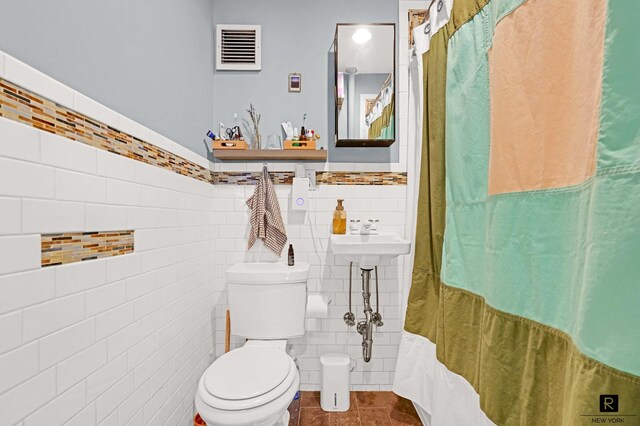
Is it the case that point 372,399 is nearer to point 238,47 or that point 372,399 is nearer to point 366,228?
point 366,228

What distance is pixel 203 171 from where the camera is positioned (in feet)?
6.00

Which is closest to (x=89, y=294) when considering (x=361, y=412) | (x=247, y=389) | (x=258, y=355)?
(x=247, y=389)

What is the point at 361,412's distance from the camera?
1.81 m

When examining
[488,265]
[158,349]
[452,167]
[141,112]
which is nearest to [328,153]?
[452,167]

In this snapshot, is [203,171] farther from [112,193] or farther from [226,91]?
[112,193]

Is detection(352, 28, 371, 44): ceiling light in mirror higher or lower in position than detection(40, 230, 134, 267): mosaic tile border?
higher

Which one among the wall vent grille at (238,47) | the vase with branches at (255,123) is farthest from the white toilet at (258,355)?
the wall vent grille at (238,47)

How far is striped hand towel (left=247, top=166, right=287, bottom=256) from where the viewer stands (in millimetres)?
1924

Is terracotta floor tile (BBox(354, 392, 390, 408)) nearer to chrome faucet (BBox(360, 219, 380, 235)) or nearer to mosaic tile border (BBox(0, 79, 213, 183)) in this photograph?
chrome faucet (BBox(360, 219, 380, 235))

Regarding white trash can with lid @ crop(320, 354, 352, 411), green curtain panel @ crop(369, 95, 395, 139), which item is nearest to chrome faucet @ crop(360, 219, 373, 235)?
green curtain panel @ crop(369, 95, 395, 139)

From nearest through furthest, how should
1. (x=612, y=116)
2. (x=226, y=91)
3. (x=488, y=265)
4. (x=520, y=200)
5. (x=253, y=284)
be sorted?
(x=612, y=116), (x=520, y=200), (x=488, y=265), (x=253, y=284), (x=226, y=91)

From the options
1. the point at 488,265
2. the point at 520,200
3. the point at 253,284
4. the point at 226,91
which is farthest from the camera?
the point at 226,91

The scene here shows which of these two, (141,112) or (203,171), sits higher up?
(141,112)

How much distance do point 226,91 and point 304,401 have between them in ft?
6.72
